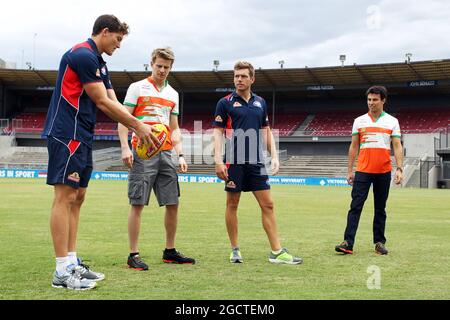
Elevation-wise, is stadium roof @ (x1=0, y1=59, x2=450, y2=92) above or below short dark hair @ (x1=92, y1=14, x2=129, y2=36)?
above

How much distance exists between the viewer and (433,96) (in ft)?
159

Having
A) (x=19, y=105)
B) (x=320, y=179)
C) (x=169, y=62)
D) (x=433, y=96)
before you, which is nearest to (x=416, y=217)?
(x=169, y=62)

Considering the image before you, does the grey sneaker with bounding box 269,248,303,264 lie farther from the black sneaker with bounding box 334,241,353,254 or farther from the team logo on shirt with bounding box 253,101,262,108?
the team logo on shirt with bounding box 253,101,262,108

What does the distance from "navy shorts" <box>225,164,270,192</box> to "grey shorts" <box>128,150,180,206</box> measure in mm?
654

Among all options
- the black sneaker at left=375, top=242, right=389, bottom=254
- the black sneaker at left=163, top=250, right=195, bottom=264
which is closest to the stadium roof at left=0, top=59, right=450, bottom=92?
the black sneaker at left=375, top=242, right=389, bottom=254

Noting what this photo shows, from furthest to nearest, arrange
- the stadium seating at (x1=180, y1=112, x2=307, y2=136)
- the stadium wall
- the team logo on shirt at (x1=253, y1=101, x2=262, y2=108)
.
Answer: the stadium seating at (x1=180, y1=112, x2=307, y2=136)
the stadium wall
the team logo on shirt at (x1=253, y1=101, x2=262, y2=108)

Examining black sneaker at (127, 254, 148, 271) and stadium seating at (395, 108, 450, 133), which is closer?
black sneaker at (127, 254, 148, 271)

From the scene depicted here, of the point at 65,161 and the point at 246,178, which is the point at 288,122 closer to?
the point at 246,178

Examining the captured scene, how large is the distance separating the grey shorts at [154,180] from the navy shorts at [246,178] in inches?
25.7

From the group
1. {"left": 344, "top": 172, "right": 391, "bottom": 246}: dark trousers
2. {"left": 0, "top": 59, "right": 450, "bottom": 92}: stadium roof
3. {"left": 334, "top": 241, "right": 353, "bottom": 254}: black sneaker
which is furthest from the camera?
{"left": 0, "top": 59, "right": 450, "bottom": 92}: stadium roof

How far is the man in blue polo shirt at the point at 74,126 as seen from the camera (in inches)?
183

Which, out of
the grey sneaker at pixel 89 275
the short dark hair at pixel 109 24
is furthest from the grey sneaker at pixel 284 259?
the short dark hair at pixel 109 24

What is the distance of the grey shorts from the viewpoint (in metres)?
5.71

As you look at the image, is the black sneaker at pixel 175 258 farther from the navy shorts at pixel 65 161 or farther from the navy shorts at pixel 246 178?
the navy shorts at pixel 65 161
